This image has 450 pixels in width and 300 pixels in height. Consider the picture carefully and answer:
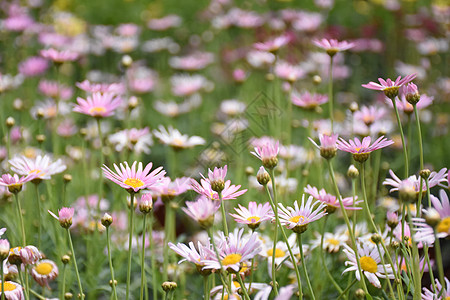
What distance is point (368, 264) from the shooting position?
3.27ft

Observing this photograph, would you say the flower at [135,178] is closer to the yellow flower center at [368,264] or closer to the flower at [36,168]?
the flower at [36,168]

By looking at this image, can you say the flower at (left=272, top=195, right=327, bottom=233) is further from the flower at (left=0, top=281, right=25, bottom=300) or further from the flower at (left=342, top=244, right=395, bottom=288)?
the flower at (left=0, top=281, right=25, bottom=300)

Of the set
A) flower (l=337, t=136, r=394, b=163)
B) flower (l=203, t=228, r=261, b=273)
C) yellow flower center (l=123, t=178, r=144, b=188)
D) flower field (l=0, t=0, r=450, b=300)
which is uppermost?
flower (l=337, t=136, r=394, b=163)

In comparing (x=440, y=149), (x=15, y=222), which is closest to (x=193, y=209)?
(x=15, y=222)

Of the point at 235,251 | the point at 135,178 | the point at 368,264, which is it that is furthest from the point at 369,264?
the point at 135,178

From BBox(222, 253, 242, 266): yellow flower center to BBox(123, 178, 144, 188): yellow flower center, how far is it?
0.61 feet

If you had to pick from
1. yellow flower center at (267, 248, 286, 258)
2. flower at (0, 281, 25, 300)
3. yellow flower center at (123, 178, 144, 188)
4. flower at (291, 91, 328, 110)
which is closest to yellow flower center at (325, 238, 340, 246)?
yellow flower center at (267, 248, 286, 258)

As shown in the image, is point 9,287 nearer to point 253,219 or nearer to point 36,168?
point 36,168

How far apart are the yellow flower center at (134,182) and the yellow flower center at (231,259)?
0.19 meters

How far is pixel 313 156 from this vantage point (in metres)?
1.68

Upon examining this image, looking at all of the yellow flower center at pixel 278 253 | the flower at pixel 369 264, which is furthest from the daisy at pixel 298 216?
the yellow flower center at pixel 278 253

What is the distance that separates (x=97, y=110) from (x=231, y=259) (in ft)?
1.93

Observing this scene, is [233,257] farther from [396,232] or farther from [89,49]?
[89,49]

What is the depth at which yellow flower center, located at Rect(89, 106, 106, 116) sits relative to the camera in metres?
1.25
